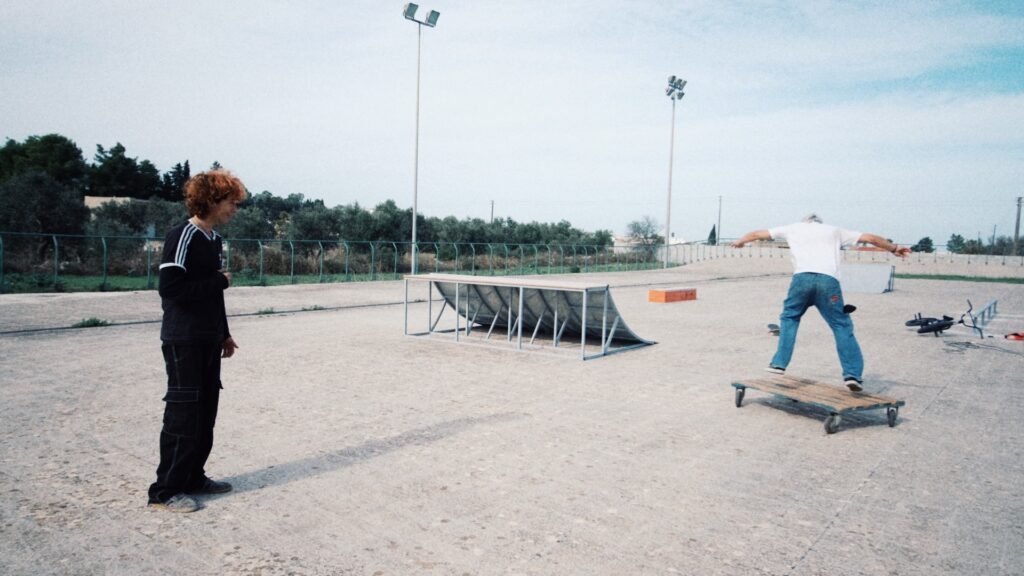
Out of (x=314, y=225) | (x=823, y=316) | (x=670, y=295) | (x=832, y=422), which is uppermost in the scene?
(x=314, y=225)

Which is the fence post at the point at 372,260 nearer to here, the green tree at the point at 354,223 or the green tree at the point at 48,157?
the green tree at the point at 354,223

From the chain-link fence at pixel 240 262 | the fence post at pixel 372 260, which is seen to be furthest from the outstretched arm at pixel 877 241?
the fence post at pixel 372 260

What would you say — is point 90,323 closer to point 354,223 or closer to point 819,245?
point 819,245

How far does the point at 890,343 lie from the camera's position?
12227mm

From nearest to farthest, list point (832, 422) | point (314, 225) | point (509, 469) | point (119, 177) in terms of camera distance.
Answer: point (509, 469) < point (832, 422) < point (314, 225) < point (119, 177)

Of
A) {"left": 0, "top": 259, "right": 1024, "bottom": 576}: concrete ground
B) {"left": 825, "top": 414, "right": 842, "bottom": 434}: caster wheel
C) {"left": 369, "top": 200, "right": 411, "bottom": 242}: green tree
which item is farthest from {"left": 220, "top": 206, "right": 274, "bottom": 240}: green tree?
{"left": 825, "top": 414, "right": 842, "bottom": 434}: caster wheel

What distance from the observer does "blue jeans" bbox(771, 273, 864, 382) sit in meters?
6.90

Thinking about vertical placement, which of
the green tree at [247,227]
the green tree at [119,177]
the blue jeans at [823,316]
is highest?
the green tree at [119,177]

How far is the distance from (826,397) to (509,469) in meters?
3.23

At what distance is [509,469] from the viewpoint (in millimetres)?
5027

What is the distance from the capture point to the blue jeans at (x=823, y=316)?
6898 millimetres

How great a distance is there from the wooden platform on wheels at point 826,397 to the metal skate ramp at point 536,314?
3219 mm

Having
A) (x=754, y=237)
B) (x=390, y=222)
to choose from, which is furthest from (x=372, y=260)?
(x=754, y=237)

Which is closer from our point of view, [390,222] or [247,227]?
[247,227]
